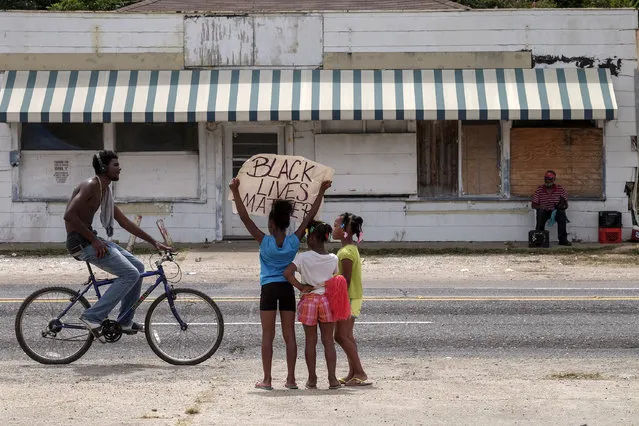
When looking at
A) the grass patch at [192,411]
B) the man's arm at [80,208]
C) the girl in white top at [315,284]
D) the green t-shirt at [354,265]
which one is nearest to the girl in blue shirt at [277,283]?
the girl in white top at [315,284]

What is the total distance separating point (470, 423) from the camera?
27.3ft

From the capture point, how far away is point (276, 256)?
32.3 ft

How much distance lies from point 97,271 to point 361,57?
272 inches

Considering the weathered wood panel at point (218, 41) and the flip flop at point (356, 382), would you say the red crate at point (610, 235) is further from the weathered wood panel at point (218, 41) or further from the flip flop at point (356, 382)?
the flip flop at point (356, 382)

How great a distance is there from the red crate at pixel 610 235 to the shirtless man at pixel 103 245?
47.5 feet

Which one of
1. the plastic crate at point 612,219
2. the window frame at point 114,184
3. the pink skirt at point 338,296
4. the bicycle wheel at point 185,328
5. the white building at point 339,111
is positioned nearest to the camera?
the pink skirt at point 338,296

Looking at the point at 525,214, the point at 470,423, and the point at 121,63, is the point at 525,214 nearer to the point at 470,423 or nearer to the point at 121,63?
the point at 121,63

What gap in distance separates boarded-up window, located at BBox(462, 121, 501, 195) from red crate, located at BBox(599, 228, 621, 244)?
2202 millimetres

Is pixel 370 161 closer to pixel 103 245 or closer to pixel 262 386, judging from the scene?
pixel 103 245

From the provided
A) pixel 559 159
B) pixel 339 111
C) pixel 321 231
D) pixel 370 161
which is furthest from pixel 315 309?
pixel 559 159

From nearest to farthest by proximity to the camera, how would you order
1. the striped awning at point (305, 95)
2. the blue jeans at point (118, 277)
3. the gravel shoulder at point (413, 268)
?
1. the blue jeans at point (118, 277)
2. the gravel shoulder at point (413, 268)
3. the striped awning at point (305, 95)

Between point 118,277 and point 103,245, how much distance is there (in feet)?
1.24

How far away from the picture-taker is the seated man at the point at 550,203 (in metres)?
23.3

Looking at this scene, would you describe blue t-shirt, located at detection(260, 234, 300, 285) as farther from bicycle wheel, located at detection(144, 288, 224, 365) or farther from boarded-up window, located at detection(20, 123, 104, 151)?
boarded-up window, located at detection(20, 123, 104, 151)
